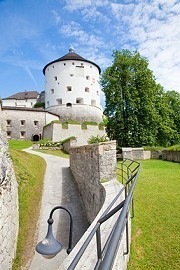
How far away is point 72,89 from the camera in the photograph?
157 ft

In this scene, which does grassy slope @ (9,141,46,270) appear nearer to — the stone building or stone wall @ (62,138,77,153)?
stone wall @ (62,138,77,153)

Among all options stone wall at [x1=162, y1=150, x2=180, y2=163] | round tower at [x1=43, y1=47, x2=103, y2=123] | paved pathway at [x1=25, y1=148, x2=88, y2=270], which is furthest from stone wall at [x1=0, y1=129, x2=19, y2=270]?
round tower at [x1=43, y1=47, x2=103, y2=123]

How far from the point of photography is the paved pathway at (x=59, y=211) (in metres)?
6.36

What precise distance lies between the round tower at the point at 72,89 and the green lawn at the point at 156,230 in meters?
39.9

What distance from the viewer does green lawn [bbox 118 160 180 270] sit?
11.0 feet

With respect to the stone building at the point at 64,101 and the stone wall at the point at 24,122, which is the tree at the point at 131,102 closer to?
the stone building at the point at 64,101

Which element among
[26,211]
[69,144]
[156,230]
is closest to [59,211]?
[26,211]

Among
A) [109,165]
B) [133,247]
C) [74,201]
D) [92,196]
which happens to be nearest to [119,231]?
[133,247]

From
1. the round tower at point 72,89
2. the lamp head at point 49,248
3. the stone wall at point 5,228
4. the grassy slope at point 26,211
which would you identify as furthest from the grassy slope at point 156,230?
the round tower at point 72,89

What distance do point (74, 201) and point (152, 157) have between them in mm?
Answer: 10739

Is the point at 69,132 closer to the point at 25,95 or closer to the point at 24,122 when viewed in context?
the point at 24,122

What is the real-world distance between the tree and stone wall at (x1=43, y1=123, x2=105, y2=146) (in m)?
16.2

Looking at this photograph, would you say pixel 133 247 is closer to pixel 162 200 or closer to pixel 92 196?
pixel 162 200

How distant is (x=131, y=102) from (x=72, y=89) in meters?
27.6
